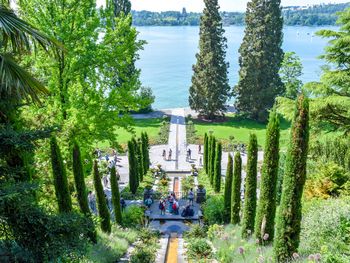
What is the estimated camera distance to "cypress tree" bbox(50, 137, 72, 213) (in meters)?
11.4

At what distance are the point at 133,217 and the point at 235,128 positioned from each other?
86.2 feet

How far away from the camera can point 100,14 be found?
55.9ft

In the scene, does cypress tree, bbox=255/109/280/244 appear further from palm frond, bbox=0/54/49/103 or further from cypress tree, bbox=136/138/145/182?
cypress tree, bbox=136/138/145/182

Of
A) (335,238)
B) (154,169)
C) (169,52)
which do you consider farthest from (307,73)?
(335,238)

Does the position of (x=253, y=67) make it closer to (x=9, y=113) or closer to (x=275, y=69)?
(x=275, y=69)

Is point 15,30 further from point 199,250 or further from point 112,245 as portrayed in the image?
point 199,250

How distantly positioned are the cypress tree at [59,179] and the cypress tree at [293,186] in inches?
263

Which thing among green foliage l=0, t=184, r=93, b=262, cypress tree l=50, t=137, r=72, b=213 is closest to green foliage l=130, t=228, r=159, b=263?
cypress tree l=50, t=137, r=72, b=213

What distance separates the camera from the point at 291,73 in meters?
53.8

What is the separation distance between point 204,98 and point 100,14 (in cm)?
2951

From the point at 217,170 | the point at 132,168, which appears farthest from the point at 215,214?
the point at 132,168

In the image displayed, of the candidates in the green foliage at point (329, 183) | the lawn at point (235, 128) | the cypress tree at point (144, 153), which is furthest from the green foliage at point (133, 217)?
the lawn at point (235, 128)

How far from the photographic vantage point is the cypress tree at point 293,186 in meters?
9.35

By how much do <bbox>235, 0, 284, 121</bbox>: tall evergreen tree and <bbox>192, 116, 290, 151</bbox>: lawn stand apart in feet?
6.01
